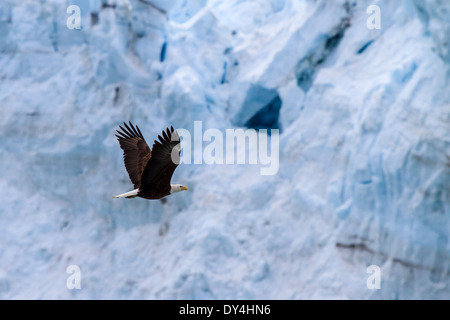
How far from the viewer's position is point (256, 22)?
9.55m

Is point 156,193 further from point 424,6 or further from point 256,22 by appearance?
point 256,22

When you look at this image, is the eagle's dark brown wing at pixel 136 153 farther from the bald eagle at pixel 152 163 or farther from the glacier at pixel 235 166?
the glacier at pixel 235 166

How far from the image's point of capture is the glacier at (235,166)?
6.76m

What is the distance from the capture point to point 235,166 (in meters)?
8.27

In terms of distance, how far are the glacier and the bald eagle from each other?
254 cm

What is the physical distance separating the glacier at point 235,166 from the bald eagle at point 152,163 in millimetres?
2537

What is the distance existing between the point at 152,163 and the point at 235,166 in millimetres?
3536

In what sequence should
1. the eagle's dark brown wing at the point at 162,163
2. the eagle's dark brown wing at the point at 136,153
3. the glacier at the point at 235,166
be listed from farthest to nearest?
1. the glacier at the point at 235,166
2. the eagle's dark brown wing at the point at 136,153
3. the eagle's dark brown wing at the point at 162,163

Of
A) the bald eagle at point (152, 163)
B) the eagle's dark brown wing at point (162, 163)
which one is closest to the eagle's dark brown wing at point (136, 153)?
the bald eagle at point (152, 163)

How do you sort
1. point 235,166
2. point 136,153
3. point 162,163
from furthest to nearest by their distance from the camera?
point 235,166 → point 136,153 → point 162,163

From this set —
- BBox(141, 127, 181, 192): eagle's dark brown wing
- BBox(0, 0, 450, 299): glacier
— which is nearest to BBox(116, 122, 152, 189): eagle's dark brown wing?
BBox(141, 127, 181, 192): eagle's dark brown wing

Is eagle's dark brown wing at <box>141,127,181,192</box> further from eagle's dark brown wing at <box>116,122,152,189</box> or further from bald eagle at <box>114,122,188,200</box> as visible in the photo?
eagle's dark brown wing at <box>116,122,152,189</box>

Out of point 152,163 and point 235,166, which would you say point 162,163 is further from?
point 235,166

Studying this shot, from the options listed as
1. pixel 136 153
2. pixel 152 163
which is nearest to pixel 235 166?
pixel 136 153
